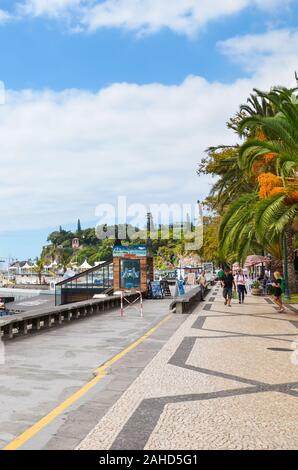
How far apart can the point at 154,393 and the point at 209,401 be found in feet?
2.89

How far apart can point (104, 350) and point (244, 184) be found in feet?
82.7

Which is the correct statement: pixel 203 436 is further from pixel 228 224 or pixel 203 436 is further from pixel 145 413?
pixel 228 224

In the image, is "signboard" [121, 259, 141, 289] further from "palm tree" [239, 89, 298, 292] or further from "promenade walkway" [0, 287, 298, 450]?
"promenade walkway" [0, 287, 298, 450]

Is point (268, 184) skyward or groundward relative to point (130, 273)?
skyward

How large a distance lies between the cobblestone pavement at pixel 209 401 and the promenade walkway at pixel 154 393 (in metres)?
0.01

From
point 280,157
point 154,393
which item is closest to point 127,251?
point 280,157

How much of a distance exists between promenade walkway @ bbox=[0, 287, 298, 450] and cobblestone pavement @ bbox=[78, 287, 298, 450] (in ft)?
0.04

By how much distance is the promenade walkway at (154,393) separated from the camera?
17.4 ft

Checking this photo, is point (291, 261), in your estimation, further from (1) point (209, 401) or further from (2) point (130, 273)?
(1) point (209, 401)

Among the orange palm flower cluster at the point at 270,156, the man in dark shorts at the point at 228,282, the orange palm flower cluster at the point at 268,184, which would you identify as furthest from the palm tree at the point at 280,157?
the man in dark shorts at the point at 228,282

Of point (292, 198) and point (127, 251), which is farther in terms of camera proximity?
point (127, 251)

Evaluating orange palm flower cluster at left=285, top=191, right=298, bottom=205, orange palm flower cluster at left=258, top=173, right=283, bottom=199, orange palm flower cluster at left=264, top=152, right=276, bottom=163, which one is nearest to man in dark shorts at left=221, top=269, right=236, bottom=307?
orange palm flower cluster at left=264, top=152, right=276, bottom=163

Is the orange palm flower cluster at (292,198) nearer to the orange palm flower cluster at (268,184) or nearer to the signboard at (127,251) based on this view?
the orange palm flower cluster at (268,184)

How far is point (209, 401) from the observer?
6.79 metres
